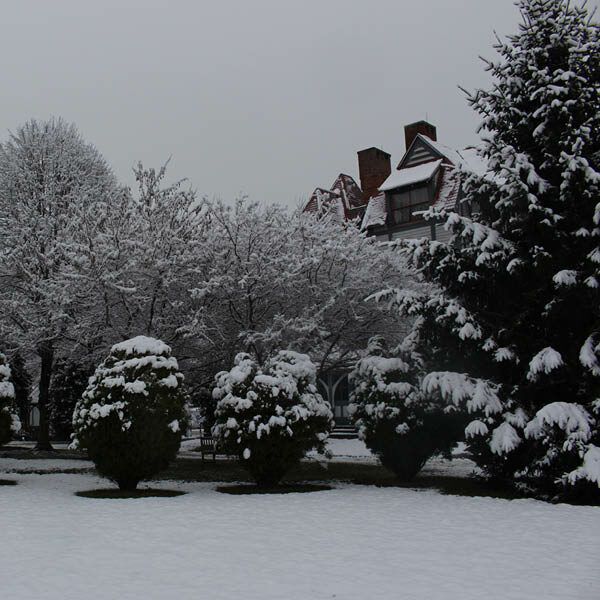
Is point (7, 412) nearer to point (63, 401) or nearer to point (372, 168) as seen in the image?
point (63, 401)

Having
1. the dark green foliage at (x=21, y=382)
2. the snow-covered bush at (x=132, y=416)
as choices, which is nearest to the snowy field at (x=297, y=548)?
the snow-covered bush at (x=132, y=416)

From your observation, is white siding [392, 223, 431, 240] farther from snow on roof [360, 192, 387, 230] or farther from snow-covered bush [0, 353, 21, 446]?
snow-covered bush [0, 353, 21, 446]

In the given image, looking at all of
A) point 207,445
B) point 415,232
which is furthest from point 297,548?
point 415,232

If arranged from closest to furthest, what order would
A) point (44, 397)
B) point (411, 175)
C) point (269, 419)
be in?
1. point (269, 419)
2. point (44, 397)
3. point (411, 175)

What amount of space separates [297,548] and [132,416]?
5.48 m

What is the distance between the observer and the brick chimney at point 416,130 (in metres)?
32.9

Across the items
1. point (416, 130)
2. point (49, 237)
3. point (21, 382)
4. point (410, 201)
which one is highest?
point (416, 130)

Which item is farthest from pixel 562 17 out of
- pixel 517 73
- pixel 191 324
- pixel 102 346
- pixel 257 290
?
pixel 102 346

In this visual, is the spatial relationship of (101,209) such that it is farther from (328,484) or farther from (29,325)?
(328,484)

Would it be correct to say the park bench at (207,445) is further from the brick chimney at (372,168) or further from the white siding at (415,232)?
the brick chimney at (372,168)

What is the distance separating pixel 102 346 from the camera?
60.4 feet

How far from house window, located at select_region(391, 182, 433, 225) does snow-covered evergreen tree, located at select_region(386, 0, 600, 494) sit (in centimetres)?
1557

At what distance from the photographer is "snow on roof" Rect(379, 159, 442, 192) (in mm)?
28797

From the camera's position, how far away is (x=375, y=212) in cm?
3083
